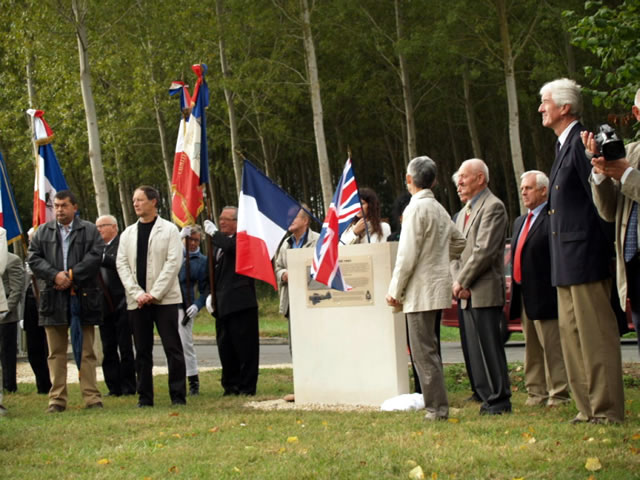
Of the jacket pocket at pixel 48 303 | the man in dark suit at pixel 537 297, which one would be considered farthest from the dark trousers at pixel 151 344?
the man in dark suit at pixel 537 297

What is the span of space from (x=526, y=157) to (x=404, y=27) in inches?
804

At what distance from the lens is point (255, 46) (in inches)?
1236

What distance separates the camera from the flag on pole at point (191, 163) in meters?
11.1

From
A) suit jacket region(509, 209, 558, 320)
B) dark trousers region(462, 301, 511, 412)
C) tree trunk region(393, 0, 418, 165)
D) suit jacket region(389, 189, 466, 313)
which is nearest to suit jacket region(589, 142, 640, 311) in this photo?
suit jacket region(389, 189, 466, 313)

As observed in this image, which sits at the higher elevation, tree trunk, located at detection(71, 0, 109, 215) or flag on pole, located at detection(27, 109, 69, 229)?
tree trunk, located at detection(71, 0, 109, 215)

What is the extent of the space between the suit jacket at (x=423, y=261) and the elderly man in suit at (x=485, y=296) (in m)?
0.35

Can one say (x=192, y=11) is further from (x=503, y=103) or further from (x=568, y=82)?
(x=568, y=82)

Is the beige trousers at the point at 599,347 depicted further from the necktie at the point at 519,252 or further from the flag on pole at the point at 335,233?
the flag on pole at the point at 335,233

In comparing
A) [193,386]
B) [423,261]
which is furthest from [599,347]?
[193,386]

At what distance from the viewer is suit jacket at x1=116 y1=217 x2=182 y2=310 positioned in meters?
9.98

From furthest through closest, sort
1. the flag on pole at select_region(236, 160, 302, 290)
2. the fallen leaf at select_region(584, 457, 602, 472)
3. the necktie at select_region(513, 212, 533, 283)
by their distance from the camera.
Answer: the flag on pole at select_region(236, 160, 302, 290) < the necktie at select_region(513, 212, 533, 283) < the fallen leaf at select_region(584, 457, 602, 472)

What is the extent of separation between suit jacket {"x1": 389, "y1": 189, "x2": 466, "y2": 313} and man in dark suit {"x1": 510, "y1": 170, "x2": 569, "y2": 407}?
115 centimetres

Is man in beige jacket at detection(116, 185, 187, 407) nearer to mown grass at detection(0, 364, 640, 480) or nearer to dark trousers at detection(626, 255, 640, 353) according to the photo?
mown grass at detection(0, 364, 640, 480)

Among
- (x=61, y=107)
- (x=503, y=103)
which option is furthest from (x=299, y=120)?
(x=61, y=107)
